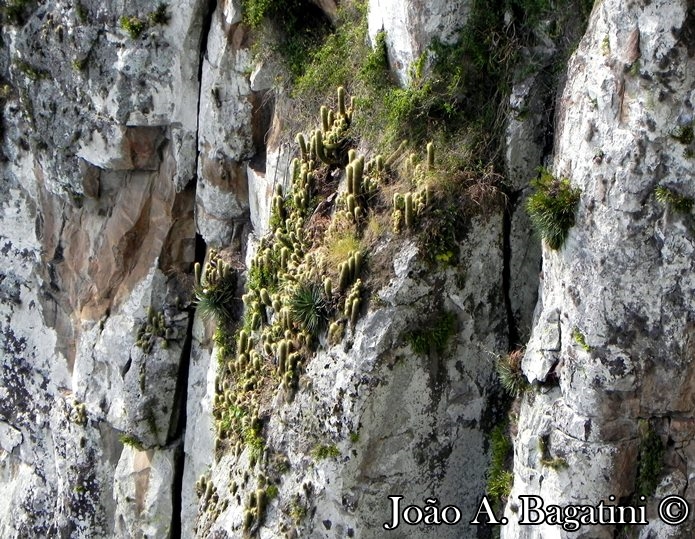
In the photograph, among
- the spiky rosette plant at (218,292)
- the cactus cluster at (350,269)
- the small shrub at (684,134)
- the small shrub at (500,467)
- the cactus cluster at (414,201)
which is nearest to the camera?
the small shrub at (684,134)

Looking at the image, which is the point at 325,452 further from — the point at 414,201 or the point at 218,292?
the point at 218,292

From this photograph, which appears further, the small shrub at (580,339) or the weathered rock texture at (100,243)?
the weathered rock texture at (100,243)

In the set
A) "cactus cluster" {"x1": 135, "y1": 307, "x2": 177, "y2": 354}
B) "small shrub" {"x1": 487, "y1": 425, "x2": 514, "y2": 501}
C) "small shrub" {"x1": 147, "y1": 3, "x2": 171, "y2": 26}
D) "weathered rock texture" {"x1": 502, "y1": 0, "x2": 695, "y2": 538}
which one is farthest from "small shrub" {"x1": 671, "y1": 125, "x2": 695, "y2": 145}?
"cactus cluster" {"x1": 135, "y1": 307, "x2": 177, "y2": 354}

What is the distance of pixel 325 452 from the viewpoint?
11742 millimetres

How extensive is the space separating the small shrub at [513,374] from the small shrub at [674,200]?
112 inches

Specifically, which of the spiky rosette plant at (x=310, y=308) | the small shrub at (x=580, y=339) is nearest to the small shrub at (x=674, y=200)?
the small shrub at (x=580, y=339)

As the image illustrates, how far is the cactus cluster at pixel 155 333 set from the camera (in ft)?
52.7

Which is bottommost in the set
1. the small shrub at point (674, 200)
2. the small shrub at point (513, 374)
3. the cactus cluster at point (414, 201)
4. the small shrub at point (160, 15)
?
the small shrub at point (513, 374)

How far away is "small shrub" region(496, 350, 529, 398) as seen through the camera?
11094 mm

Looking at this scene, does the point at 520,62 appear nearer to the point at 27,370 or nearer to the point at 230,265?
the point at 230,265

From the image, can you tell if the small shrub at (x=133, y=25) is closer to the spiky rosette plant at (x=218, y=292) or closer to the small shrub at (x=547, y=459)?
the spiky rosette plant at (x=218, y=292)

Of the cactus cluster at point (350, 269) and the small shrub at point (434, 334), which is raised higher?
the cactus cluster at point (350, 269)

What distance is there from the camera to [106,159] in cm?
1589

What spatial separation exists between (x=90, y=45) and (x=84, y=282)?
4469 millimetres
